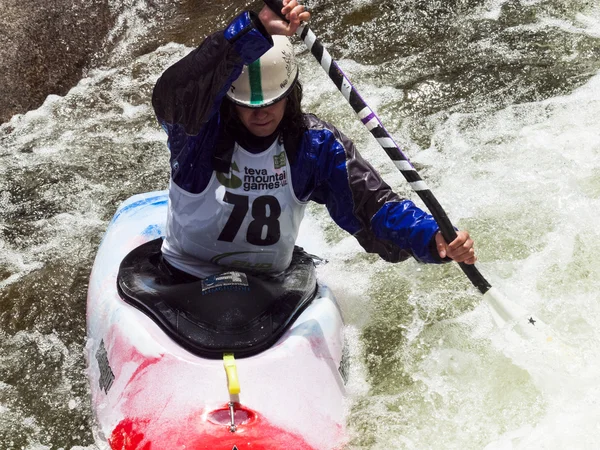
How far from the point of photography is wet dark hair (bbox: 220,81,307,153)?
3.12m

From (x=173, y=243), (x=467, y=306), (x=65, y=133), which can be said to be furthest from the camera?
(x=65, y=133)

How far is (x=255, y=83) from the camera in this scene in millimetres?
2922

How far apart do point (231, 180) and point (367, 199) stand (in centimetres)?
52

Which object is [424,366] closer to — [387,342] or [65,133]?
[387,342]

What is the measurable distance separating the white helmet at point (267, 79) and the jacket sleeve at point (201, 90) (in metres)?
0.04

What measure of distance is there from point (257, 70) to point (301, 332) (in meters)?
1.04

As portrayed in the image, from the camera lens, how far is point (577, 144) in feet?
16.9

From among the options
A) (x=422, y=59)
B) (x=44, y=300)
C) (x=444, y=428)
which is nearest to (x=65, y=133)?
(x=44, y=300)

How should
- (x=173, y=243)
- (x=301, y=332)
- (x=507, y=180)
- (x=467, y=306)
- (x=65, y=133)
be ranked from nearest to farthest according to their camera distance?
1. (x=301, y=332)
2. (x=173, y=243)
3. (x=467, y=306)
4. (x=507, y=180)
5. (x=65, y=133)

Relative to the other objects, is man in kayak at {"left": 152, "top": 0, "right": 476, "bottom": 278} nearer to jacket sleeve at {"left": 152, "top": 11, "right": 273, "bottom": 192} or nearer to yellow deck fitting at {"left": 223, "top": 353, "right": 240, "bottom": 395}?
jacket sleeve at {"left": 152, "top": 11, "right": 273, "bottom": 192}

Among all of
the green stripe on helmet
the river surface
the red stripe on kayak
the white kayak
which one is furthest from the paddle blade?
the green stripe on helmet

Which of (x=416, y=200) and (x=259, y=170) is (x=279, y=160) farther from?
(x=416, y=200)

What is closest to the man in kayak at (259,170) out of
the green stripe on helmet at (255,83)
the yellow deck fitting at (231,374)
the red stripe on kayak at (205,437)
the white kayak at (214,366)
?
the green stripe on helmet at (255,83)

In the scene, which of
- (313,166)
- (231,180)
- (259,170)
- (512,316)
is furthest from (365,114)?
(512,316)
